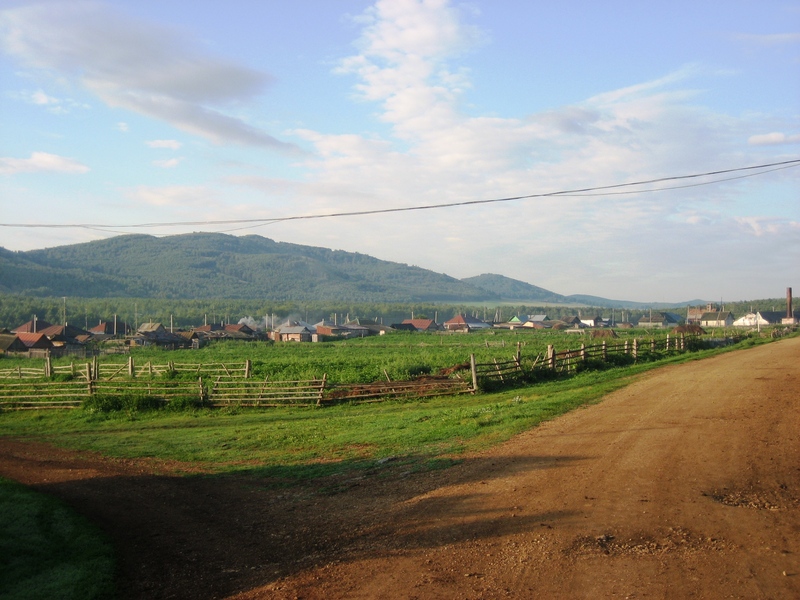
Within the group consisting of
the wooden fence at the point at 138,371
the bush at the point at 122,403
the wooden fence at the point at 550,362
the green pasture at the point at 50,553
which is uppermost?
the wooden fence at the point at 550,362

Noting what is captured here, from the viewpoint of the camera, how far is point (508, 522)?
8.06m

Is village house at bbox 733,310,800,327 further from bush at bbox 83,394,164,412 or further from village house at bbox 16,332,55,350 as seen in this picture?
bush at bbox 83,394,164,412

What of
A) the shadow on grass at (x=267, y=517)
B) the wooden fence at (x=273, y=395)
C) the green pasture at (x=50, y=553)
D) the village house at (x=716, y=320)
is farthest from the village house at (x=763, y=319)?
the green pasture at (x=50, y=553)

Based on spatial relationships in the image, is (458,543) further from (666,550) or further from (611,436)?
(611,436)

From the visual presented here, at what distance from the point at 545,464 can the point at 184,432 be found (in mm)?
13214

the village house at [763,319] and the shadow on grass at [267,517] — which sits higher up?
the village house at [763,319]

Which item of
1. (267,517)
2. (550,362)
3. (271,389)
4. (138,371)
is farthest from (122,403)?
(550,362)

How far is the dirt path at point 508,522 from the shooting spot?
21.3ft

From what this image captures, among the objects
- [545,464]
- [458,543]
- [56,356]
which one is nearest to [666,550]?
[458,543]

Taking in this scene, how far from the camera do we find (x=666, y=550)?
695 centimetres

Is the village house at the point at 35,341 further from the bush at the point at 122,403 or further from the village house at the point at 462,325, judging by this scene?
the village house at the point at 462,325

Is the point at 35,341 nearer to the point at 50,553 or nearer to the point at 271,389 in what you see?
the point at 271,389

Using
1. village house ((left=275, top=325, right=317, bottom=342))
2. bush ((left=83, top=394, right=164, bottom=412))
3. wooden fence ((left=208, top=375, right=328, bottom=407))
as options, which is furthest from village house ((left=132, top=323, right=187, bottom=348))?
wooden fence ((left=208, top=375, right=328, bottom=407))

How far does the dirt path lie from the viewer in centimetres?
650
